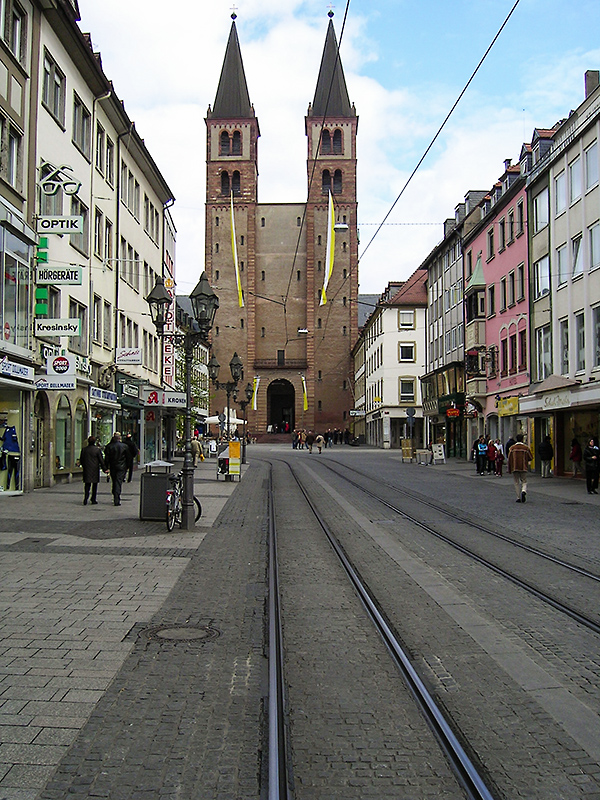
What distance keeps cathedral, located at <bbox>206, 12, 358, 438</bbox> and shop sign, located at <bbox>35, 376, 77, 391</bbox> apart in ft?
219

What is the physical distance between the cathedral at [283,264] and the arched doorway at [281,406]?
447cm

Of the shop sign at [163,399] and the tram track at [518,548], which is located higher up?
the shop sign at [163,399]

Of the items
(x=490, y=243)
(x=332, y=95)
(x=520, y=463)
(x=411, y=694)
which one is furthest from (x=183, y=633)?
(x=332, y=95)

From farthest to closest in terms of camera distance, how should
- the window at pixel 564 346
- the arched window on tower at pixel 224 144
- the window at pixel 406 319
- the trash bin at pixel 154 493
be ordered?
the arched window on tower at pixel 224 144, the window at pixel 406 319, the window at pixel 564 346, the trash bin at pixel 154 493

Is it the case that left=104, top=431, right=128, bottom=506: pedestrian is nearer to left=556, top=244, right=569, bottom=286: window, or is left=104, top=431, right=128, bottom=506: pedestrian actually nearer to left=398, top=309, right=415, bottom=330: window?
left=556, top=244, right=569, bottom=286: window

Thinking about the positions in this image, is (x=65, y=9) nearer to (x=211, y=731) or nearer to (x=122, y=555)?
(x=122, y=555)

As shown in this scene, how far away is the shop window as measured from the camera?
934 inches

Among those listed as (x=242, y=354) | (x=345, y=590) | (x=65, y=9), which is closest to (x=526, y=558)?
(x=345, y=590)

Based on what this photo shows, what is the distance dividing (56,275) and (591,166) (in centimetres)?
1743

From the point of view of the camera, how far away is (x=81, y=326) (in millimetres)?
26625

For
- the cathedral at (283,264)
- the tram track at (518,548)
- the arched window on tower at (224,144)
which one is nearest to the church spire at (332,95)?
the cathedral at (283,264)

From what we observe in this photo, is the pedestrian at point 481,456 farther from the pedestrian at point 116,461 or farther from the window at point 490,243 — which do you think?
the pedestrian at point 116,461

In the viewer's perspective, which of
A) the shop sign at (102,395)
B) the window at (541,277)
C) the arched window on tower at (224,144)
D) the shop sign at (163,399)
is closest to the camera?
the shop sign at (102,395)

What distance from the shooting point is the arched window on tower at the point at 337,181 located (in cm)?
9106
